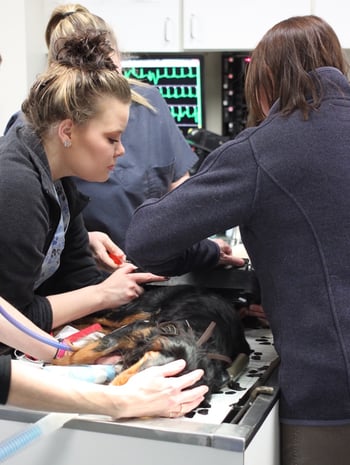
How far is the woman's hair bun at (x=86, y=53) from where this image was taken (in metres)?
1.41

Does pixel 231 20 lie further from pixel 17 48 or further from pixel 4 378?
pixel 4 378

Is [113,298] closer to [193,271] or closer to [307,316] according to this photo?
[193,271]

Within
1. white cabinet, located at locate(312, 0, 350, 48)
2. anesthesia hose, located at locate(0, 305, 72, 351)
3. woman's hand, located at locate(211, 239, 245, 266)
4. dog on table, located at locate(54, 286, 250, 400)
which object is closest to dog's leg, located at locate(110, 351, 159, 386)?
dog on table, located at locate(54, 286, 250, 400)

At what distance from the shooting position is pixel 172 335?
1202 mm

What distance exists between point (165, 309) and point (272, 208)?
0.35 metres

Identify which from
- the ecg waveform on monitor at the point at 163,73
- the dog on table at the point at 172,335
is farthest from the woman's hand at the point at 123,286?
the ecg waveform on monitor at the point at 163,73

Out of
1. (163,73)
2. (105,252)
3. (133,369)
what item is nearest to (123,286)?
(105,252)

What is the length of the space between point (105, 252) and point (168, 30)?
1.67m

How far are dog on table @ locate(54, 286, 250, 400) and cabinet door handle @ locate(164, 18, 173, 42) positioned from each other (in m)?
1.85

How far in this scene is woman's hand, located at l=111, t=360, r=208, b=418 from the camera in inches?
41.9

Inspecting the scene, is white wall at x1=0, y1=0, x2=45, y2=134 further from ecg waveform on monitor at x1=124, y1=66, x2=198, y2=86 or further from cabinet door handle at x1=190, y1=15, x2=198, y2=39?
cabinet door handle at x1=190, y1=15, x2=198, y2=39

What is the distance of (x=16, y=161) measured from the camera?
1.30 m

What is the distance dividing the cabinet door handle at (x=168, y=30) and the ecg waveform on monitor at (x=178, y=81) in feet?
0.44

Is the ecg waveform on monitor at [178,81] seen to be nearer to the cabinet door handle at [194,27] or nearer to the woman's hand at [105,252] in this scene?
the cabinet door handle at [194,27]
